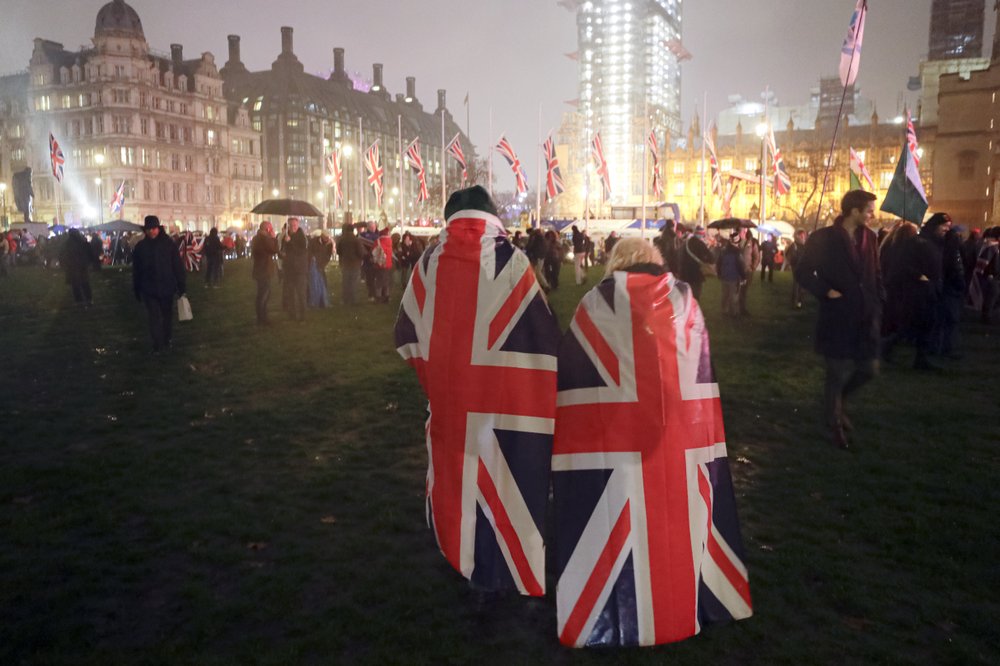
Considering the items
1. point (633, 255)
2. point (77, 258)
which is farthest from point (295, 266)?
point (633, 255)

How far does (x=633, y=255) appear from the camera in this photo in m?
3.71

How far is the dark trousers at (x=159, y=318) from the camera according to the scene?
11766 mm

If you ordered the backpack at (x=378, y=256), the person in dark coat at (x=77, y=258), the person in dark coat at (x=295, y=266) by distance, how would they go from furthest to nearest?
the backpack at (x=378, y=256) → the person in dark coat at (x=77, y=258) → the person in dark coat at (x=295, y=266)

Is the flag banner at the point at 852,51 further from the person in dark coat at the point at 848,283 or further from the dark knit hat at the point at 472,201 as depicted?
the dark knit hat at the point at 472,201

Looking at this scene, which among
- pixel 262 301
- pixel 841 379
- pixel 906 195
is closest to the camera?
pixel 841 379

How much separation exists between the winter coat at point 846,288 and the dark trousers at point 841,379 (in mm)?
117

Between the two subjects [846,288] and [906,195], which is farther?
[906,195]

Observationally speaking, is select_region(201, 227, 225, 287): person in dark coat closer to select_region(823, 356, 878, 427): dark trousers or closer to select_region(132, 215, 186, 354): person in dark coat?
select_region(132, 215, 186, 354): person in dark coat

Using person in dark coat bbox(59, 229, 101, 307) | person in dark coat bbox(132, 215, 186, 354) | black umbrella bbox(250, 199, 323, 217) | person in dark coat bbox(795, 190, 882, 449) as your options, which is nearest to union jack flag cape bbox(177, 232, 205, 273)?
black umbrella bbox(250, 199, 323, 217)

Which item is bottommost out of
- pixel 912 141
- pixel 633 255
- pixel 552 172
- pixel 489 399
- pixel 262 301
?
pixel 262 301

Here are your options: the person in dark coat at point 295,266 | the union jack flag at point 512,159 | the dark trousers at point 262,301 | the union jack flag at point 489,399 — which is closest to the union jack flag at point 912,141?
the person in dark coat at point 295,266

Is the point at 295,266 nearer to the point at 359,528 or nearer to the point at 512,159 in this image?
the point at 359,528

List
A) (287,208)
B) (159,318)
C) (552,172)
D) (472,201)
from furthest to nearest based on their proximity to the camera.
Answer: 1. (552,172)
2. (287,208)
3. (159,318)
4. (472,201)

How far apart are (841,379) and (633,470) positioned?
3.97 meters
